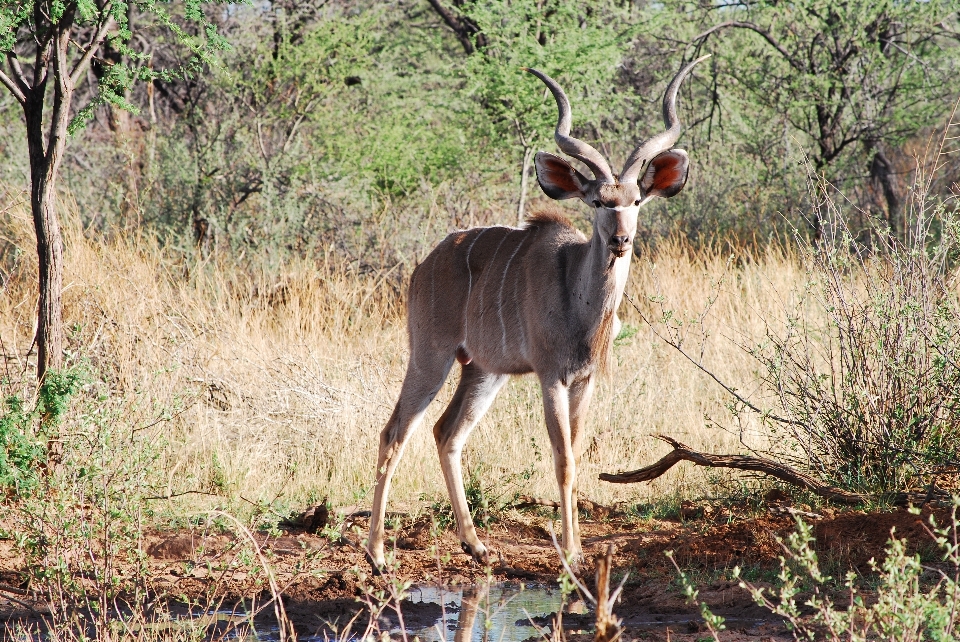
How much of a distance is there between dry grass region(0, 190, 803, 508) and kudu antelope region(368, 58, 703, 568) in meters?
0.60

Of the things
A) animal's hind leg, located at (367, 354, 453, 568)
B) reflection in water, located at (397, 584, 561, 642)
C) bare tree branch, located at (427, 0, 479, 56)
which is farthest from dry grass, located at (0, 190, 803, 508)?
bare tree branch, located at (427, 0, 479, 56)

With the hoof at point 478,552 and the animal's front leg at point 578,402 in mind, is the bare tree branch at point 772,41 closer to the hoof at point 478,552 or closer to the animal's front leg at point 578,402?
the animal's front leg at point 578,402

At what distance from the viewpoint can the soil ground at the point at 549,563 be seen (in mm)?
3660

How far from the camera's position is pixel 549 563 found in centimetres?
439

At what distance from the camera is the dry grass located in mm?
5320

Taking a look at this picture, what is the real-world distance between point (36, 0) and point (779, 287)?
5.19 meters

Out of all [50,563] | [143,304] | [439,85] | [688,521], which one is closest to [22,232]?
[143,304]

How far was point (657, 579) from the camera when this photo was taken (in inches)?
161

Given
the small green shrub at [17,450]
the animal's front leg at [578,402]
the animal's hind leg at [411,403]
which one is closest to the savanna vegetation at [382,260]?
the small green shrub at [17,450]

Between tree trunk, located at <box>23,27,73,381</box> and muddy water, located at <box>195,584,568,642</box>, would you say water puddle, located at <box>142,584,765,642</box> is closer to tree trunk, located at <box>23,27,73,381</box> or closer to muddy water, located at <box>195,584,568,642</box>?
muddy water, located at <box>195,584,568,642</box>

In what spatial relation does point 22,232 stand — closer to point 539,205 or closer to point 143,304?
point 143,304

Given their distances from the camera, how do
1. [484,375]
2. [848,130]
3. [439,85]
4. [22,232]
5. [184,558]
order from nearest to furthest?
[184,558] → [484,375] → [22,232] → [848,130] → [439,85]

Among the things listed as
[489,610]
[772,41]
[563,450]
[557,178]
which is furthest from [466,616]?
[772,41]

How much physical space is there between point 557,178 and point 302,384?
253 centimetres
